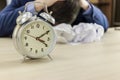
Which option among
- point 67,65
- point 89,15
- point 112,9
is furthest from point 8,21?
point 112,9

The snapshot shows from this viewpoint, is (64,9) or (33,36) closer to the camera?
(33,36)

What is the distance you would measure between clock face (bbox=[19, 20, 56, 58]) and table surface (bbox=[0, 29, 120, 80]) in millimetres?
26

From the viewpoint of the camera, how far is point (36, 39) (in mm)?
664

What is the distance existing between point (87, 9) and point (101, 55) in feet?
1.68

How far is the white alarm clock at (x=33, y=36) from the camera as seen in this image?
2.13 ft

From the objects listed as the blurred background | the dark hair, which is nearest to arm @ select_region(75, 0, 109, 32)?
the dark hair

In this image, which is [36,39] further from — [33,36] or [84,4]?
[84,4]

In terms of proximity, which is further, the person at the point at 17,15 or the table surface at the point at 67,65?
the person at the point at 17,15

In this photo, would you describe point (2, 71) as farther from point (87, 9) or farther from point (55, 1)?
point (87, 9)

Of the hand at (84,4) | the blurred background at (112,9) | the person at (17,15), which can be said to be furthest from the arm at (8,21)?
the blurred background at (112,9)

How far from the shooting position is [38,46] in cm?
67

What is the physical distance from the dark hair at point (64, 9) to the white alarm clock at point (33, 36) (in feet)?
1.20

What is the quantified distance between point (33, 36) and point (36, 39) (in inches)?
0.4

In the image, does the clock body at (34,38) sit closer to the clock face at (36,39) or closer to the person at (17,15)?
the clock face at (36,39)
